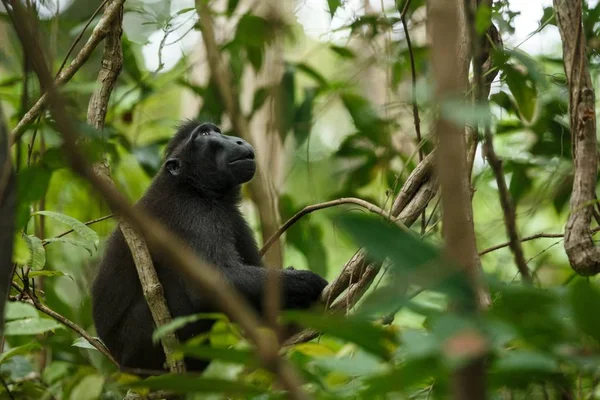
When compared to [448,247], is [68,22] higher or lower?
higher

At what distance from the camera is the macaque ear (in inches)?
254

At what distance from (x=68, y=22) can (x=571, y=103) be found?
5.07 m

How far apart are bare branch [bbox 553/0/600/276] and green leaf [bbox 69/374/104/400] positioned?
8.15 feet

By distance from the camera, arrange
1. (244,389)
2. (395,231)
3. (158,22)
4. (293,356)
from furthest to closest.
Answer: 1. (158,22)
2. (293,356)
3. (244,389)
4. (395,231)

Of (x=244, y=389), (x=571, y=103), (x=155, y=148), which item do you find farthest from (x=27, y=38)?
(x=155, y=148)

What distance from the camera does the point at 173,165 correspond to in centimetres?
648

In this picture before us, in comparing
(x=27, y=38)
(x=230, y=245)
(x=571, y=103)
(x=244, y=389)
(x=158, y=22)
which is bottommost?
(x=230, y=245)

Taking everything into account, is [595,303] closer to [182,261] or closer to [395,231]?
[395,231]

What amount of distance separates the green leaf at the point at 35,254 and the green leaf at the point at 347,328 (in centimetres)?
299

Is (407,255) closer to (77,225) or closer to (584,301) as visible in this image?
(584,301)

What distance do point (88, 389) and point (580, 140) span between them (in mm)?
2716

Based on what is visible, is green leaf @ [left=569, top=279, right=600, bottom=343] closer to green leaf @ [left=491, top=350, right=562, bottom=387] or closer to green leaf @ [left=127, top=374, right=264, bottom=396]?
green leaf @ [left=491, top=350, right=562, bottom=387]

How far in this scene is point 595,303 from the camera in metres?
1.48

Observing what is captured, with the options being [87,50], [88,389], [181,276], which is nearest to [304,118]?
[181,276]
